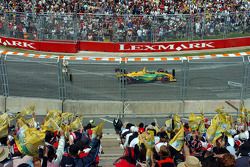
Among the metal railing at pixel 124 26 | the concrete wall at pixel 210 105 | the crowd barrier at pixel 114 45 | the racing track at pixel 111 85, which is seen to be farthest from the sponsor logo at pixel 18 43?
the concrete wall at pixel 210 105

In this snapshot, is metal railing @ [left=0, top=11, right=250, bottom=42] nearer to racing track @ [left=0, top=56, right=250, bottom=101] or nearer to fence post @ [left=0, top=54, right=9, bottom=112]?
racing track @ [left=0, top=56, right=250, bottom=101]

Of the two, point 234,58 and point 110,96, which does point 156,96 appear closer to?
point 110,96

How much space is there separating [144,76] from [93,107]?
3.05 metres

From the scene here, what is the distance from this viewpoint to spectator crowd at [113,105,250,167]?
20.4 ft

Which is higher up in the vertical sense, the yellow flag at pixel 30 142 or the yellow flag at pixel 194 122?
the yellow flag at pixel 30 142

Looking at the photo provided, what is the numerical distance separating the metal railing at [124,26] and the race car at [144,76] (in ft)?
23.8

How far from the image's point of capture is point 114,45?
24.7m

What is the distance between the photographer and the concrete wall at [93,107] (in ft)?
46.1

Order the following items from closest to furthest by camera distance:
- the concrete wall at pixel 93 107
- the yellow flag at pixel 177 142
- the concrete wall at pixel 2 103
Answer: the yellow flag at pixel 177 142
the concrete wall at pixel 93 107
the concrete wall at pixel 2 103

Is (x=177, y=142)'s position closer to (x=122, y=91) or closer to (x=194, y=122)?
(x=194, y=122)

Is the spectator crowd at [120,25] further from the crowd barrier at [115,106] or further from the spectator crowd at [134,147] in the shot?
the spectator crowd at [134,147]

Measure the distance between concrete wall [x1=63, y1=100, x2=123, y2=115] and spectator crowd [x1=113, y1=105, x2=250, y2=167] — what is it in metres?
4.13

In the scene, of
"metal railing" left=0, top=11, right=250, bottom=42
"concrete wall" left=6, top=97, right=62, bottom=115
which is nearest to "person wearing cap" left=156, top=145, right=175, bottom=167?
"concrete wall" left=6, top=97, right=62, bottom=115

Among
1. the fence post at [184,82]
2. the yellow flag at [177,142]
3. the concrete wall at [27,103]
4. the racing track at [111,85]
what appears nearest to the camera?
the yellow flag at [177,142]
